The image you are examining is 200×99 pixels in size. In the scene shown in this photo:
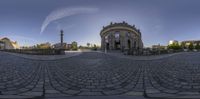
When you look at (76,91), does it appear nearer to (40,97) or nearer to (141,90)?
(40,97)

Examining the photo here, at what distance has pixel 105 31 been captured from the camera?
227ft

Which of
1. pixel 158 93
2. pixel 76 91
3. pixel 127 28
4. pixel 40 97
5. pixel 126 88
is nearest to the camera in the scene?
pixel 40 97

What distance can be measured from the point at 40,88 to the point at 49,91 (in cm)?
52

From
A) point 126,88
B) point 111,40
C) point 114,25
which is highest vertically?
point 114,25

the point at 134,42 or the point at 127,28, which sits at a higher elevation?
the point at 127,28

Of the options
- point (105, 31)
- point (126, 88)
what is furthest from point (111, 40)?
point (126, 88)

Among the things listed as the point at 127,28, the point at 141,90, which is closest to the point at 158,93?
the point at 141,90

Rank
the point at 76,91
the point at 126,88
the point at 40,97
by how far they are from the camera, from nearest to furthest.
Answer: the point at 40,97 < the point at 76,91 < the point at 126,88

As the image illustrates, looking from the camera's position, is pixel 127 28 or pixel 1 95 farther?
pixel 127 28

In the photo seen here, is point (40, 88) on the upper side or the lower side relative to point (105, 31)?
lower

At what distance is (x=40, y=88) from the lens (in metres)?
5.80

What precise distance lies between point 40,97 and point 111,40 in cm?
6408

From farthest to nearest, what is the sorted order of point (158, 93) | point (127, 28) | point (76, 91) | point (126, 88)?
point (127, 28) → point (126, 88) → point (76, 91) → point (158, 93)

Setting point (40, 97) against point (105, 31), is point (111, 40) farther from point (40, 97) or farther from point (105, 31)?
point (40, 97)
